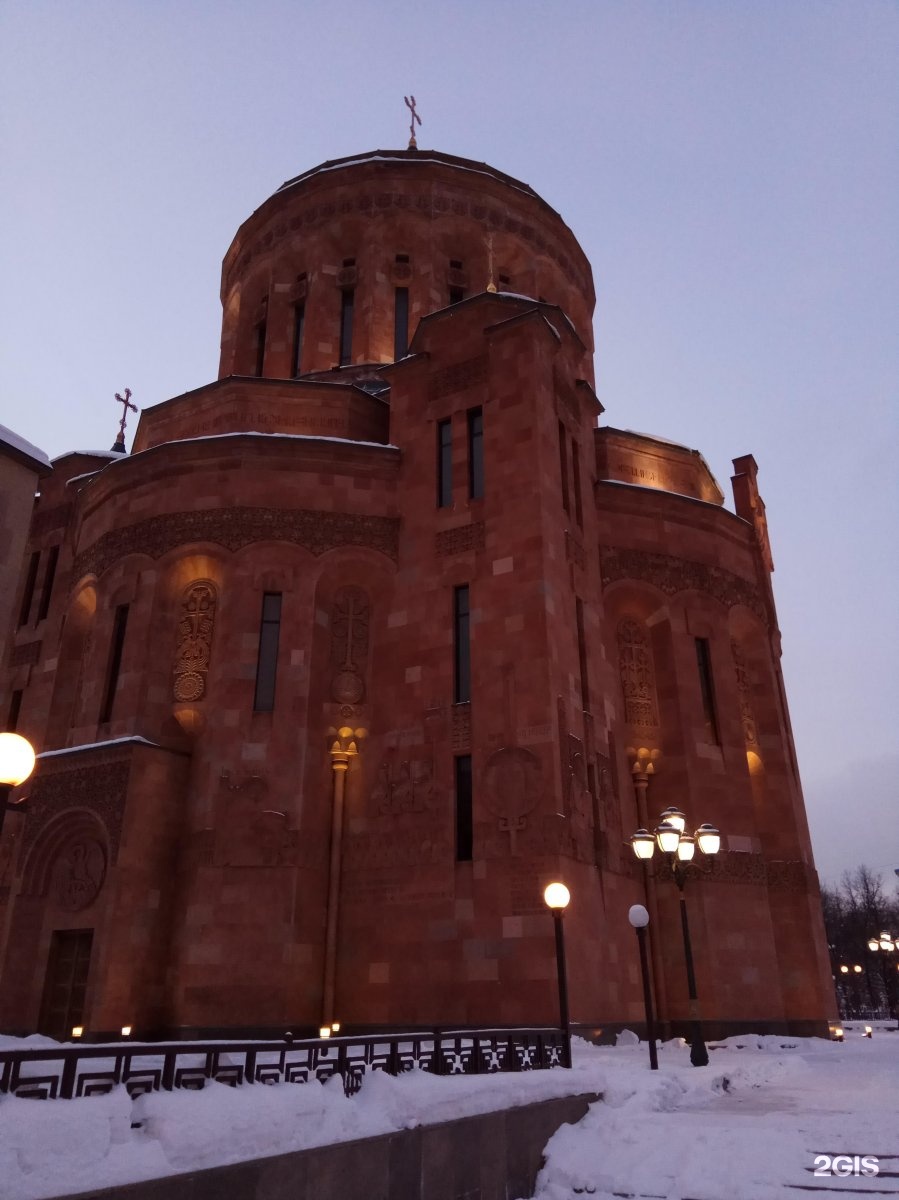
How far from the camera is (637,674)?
69.1 feet

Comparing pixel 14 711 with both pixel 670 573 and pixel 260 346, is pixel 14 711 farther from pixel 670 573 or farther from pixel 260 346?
pixel 670 573

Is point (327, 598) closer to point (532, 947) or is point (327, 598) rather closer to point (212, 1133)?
point (532, 947)

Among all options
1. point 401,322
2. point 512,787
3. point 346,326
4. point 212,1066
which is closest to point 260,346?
point 346,326

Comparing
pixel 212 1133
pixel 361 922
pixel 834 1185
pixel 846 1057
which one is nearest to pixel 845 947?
pixel 846 1057

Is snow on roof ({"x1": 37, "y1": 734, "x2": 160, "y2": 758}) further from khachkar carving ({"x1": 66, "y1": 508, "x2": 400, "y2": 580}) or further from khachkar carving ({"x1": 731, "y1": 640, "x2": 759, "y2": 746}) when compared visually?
khachkar carving ({"x1": 731, "y1": 640, "x2": 759, "y2": 746})

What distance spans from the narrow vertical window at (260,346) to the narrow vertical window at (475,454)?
11938mm

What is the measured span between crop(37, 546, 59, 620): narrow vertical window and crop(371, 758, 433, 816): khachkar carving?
12.2m

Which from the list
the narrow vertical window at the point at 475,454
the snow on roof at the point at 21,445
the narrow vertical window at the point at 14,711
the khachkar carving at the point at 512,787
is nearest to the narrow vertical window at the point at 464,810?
the khachkar carving at the point at 512,787

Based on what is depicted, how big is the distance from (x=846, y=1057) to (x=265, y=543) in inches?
611

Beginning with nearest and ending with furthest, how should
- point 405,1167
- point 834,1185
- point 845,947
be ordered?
point 405,1167
point 834,1185
point 845,947

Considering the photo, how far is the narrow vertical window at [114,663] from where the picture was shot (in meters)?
19.0

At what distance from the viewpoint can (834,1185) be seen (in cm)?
757

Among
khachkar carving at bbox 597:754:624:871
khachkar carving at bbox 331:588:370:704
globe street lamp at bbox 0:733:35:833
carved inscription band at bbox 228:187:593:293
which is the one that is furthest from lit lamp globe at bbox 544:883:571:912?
carved inscription band at bbox 228:187:593:293

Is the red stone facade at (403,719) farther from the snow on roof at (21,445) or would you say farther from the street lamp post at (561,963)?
the snow on roof at (21,445)
